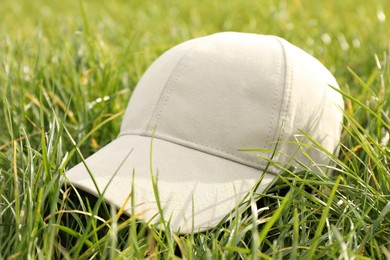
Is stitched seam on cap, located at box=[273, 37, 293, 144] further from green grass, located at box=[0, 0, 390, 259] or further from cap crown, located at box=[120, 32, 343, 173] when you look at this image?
green grass, located at box=[0, 0, 390, 259]

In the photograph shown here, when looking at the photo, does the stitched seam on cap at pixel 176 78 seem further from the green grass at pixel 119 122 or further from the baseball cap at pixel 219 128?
the green grass at pixel 119 122

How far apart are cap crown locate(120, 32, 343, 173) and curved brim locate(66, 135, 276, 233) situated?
43mm

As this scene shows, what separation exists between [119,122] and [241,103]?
57 centimetres

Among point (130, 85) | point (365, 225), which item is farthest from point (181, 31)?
point (365, 225)

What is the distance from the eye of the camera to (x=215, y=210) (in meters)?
1.46

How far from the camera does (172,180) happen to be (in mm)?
1502

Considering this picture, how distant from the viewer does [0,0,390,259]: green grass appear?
131 cm

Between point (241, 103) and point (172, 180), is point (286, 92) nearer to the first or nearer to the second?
point (241, 103)

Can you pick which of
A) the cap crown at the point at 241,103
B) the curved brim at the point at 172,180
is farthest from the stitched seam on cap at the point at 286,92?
the curved brim at the point at 172,180

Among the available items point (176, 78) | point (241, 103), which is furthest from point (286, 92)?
point (176, 78)

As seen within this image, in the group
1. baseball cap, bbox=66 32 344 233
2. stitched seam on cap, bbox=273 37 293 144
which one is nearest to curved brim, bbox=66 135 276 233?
baseball cap, bbox=66 32 344 233

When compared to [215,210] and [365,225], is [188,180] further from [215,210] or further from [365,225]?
[365,225]

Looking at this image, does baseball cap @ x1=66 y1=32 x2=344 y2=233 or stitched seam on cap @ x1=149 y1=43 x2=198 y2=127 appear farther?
stitched seam on cap @ x1=149 y1=43 x2=198 y2=127

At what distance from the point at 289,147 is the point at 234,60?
0.87ft
